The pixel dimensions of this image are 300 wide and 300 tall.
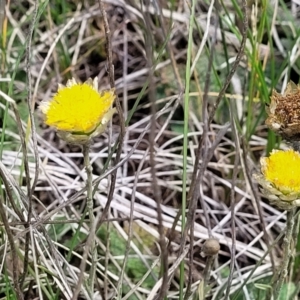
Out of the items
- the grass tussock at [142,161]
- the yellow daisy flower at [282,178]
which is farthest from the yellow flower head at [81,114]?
the yellow daisy flower at [282,178]

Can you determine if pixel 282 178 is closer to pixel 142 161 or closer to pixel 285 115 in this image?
pixel 285 115

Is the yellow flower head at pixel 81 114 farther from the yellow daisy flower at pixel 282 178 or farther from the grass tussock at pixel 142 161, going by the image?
the yellow daisy flower at pixel 282 178

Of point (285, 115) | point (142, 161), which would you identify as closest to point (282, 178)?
point (285, 115)

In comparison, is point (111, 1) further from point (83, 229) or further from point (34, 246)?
point (34, 246)

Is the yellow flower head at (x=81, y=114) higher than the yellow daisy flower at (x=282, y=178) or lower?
higher

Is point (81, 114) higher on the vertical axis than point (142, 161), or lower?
higher

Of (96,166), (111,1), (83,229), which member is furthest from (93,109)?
(111,1)
